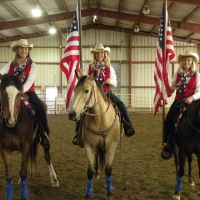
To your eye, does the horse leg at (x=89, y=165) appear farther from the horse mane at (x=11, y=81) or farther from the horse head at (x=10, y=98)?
the horse mane at (x=11, y=81)

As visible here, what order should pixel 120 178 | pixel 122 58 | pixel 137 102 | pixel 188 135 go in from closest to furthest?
pixel 188 135 < pixel 120 178 < pixel 137 102 < pixel 122 58

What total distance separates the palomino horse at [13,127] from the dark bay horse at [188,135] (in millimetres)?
2214

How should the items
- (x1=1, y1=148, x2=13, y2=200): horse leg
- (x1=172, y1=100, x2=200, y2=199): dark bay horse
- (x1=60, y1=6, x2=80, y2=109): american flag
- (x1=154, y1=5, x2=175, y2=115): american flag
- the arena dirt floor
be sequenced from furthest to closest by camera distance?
(x1=154, y1=5, x2=175, y2=115): american flag
(x1=60, y1=6, x2=80, y2=109): american flag
the arena dirt floor
(x1=172, y1=100, x2=200, y2=199): dark bay horse
(x1=1, y1=148, x2=13, y2=200): horse leg

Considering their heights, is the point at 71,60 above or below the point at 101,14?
below

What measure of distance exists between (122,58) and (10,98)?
69.9 ft

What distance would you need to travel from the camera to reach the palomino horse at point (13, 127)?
3643 millimetres

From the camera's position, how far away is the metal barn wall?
24.1m

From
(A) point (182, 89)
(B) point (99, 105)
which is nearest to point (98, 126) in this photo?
(B) point (99, 105)

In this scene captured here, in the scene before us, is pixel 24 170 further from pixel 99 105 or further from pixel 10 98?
pixel 99 105

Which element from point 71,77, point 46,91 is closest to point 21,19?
point 46,91

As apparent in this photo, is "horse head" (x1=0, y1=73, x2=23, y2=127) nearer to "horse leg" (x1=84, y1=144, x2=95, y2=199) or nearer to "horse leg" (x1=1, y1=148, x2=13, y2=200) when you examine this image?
"horse leg" (x1=1, y1=148, x2=13, y2=200)

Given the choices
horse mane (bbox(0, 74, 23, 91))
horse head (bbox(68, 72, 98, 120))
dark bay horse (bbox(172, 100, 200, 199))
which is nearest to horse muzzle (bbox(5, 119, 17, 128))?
horse mane (bbox(0, 74, 23, 91))

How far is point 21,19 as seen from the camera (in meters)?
18.7

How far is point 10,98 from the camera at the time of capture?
3.62m
